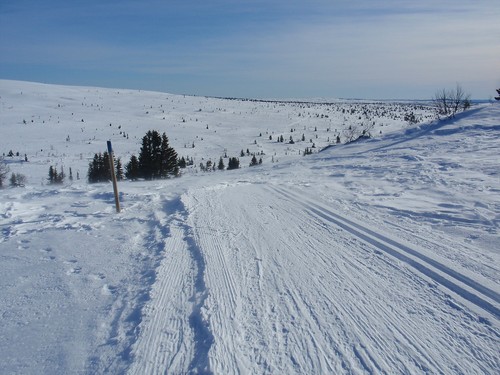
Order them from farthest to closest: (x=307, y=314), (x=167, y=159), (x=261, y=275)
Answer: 1. (x=167, y=159)
2. (x=261, y=275)
3. (x=307, y=314)

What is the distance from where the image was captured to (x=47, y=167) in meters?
39.3

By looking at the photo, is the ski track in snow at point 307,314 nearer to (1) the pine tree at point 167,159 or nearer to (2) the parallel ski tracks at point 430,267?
(2) the parallel ski tracks at point 430,267

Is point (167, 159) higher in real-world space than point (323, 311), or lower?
lower

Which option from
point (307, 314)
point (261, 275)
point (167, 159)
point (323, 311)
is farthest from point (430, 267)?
point (167, 159)

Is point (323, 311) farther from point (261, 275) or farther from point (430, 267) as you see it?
point (430, 267)

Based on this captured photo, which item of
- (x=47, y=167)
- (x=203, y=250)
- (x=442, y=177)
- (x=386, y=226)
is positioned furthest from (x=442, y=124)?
(x=47, y=167)

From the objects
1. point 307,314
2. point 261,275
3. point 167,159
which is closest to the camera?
point 307,314

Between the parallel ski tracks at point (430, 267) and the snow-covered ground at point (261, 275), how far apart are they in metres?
0.02

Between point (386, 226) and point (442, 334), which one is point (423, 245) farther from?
point (442, 334)

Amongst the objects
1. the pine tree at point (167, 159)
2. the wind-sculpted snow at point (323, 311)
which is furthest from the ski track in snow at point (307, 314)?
the pine tree at point (167, 159)

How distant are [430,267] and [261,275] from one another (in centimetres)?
218

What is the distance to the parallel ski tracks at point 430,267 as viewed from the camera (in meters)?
4.11

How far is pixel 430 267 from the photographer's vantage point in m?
4.93

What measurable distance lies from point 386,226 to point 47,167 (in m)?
40.1
